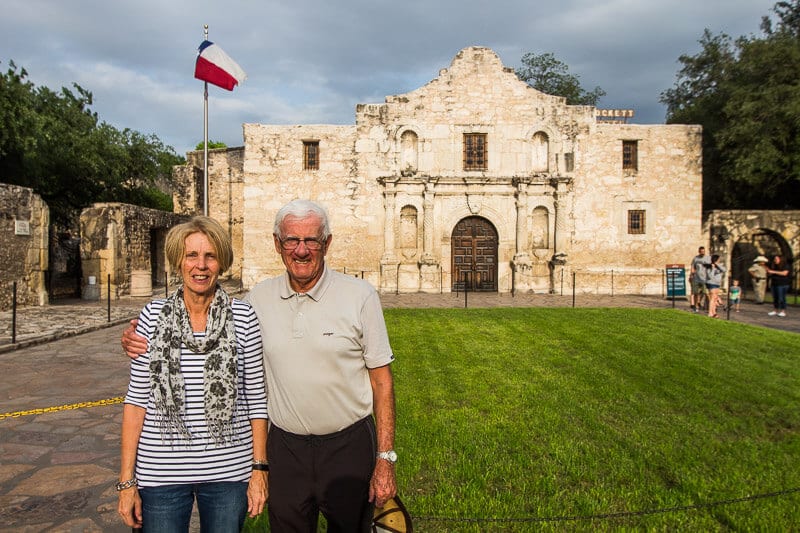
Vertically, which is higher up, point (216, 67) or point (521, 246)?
point (216, 67)

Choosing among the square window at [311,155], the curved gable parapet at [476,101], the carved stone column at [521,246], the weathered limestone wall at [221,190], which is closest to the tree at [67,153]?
the weathered limestone wall at [221,190]

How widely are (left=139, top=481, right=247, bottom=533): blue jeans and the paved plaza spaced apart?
1598mm

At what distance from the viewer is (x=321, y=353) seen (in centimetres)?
234

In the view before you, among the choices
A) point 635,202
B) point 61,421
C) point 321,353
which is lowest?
point 61,421

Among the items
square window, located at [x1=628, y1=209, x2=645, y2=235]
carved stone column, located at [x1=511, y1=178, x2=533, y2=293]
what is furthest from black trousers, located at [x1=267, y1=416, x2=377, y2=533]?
square window, located at [x1=628, y1=209, x2=645, y2=235]

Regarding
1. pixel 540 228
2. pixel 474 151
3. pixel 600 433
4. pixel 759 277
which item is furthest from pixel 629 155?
pixel 600 433

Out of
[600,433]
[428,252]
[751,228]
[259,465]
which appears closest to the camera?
[259,465]

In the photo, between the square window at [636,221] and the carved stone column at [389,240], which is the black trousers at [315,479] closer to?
the carved stone column at [389,240]

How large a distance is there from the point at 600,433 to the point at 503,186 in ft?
55.4

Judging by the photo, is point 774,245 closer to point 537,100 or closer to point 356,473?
point 537,100

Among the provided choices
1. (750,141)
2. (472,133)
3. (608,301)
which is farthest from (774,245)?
(472,133)

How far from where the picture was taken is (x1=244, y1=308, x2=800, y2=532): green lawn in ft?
11.9

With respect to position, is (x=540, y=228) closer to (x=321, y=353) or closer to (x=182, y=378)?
(x=321, y=353)

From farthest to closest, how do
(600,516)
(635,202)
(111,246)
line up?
(635,202) < (111,246) < (600,516)
